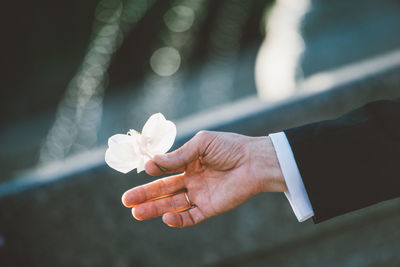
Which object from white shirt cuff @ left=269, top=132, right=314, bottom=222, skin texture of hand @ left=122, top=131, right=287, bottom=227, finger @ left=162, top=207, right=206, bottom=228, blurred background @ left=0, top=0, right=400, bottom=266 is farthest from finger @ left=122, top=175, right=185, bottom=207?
blurred background @ left=0, top=0, right=400, bottom=266

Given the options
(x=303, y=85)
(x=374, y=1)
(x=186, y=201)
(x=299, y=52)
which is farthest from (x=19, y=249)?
(x=374, y=1)

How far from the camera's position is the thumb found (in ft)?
4.85

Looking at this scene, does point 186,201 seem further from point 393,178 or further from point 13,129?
point 13,129

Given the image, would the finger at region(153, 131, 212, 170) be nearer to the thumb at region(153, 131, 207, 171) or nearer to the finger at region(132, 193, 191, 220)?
the thumb at region(153, 131, 207, 171)

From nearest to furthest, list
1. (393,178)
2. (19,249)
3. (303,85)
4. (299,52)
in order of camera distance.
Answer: (393,178), (19,249), (303,85), (299,52)

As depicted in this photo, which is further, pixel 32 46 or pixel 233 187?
pixel 32 46

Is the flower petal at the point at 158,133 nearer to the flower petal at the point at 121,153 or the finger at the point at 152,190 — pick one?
the flower petal at the point at 121,153

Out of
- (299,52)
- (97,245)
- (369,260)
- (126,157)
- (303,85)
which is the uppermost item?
(299,52)

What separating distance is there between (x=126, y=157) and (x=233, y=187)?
587 millimetres

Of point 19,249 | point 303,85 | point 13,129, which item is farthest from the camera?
point 13,129

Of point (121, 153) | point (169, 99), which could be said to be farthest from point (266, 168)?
point (169, 99)

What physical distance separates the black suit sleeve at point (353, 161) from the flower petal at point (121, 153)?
2.76ft

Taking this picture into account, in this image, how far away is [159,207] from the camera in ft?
5.43

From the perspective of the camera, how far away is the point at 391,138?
1.46 metres
